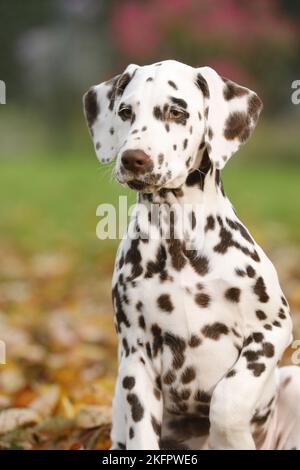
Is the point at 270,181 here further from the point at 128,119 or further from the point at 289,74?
the point at 128,119

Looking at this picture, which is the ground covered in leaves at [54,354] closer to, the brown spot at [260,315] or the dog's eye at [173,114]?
the brown spot at [260,315]

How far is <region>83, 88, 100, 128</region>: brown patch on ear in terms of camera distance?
4180 mm

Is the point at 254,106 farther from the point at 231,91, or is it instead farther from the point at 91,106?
the point at 91,106

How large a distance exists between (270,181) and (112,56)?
17.0ft

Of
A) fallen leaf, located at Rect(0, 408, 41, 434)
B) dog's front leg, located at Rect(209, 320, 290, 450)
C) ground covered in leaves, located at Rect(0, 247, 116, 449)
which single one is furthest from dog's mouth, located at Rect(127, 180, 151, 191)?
fallen leaf, located at Rect(0, 408, 41, 434)

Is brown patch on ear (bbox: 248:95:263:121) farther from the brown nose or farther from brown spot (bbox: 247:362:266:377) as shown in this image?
brown spot (bbox: 247:362:266:377)

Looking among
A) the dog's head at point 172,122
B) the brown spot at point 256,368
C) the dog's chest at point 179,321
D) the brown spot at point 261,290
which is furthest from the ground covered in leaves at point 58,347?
the dog's head at point 172,122

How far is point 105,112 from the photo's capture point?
412 cm

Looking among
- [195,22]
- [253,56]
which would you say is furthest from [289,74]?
[195,22]

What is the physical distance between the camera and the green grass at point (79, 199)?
1072 cm

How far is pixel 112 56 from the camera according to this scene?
56.4ft

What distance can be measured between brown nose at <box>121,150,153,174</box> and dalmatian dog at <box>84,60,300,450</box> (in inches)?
3.5

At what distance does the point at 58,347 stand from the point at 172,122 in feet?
11.4

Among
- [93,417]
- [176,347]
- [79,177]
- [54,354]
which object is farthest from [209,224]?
[79,177]
